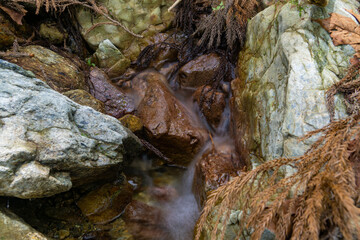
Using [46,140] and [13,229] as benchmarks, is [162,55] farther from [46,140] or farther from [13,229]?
[13,229]

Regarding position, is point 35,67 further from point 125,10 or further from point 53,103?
point 125,10

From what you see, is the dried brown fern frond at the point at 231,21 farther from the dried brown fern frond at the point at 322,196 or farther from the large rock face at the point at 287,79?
the dried brown fern frond at the point at 322,196

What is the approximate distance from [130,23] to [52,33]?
1.89m

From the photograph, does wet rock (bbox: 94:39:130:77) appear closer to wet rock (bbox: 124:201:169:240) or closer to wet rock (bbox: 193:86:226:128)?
wet rock (bbox: 193:86:226:128)

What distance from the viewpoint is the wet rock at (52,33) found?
540cm

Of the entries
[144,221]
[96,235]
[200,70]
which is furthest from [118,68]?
[96,235]

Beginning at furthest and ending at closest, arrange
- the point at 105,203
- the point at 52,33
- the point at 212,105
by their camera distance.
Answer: the point at 52,33, the point at 212,105, the point at 105,203

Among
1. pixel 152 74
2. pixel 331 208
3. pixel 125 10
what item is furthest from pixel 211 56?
pixel 331 208

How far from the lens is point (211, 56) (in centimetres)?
525

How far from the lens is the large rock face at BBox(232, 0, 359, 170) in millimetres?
2688

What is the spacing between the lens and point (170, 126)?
4473mm

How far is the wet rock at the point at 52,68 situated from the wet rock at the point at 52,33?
630 mm

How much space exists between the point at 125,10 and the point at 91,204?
467cm

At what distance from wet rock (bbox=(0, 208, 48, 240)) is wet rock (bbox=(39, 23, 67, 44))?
170 inches
